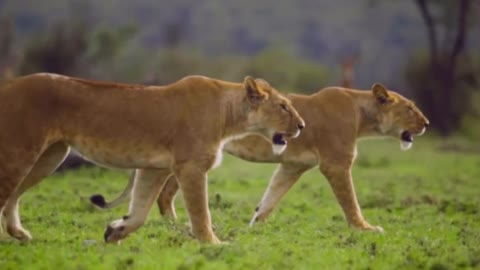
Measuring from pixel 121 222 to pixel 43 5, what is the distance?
108568mm

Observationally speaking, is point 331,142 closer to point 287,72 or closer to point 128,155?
point 128,155

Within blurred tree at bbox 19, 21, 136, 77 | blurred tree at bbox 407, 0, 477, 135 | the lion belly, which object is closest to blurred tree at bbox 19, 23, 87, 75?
blurred tree at bbox 19, 21, 136, 77

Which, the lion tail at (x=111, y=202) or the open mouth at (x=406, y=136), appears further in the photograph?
the open mouth at (x=406, y=136)

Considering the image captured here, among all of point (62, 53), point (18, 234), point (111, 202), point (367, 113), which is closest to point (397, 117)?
point (367, 113)

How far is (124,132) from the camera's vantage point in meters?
8.19

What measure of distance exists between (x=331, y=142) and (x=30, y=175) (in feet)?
10.7

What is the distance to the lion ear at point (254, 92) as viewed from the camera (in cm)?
873

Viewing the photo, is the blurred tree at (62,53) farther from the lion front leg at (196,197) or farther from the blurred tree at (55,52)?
the lion front leg at (196,197)

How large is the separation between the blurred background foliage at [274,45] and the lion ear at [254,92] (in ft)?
41.8

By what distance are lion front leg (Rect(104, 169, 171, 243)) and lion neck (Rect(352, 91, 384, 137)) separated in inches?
119

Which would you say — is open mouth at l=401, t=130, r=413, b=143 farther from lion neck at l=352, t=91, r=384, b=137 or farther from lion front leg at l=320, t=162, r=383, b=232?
lion front leg at l=320, t=162, r=383, b=232

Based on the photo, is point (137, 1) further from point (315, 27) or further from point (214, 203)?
point (214, 203)

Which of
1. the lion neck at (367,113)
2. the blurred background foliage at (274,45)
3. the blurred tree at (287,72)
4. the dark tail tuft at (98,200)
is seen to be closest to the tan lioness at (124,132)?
the dark tail tuft at (98,200)

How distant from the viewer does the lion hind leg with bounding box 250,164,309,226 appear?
10.3m
